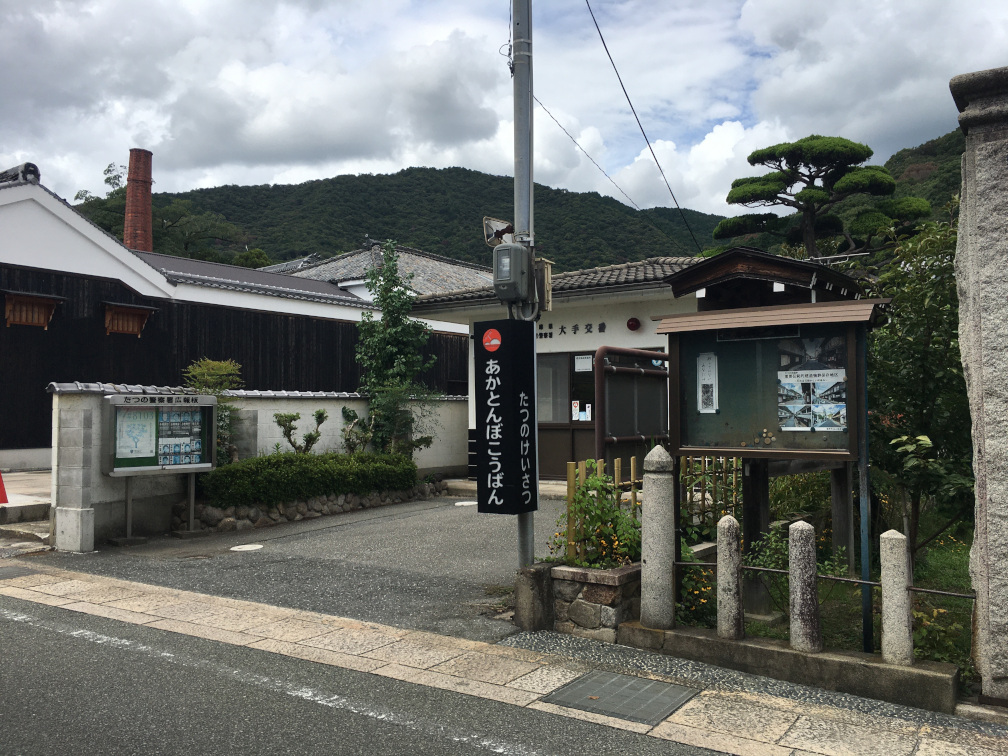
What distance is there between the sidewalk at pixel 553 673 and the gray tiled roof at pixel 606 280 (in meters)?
7.35

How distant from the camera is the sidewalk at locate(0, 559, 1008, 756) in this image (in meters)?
4.27

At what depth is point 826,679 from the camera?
4.99 metres

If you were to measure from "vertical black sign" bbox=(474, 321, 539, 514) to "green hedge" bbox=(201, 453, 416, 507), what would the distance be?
5.78 m

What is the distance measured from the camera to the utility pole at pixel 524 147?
6758 millimetres

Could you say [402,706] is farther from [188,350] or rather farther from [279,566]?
[188,350]

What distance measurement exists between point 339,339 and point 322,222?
25770 millimetres

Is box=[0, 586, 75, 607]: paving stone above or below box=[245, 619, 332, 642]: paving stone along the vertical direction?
above

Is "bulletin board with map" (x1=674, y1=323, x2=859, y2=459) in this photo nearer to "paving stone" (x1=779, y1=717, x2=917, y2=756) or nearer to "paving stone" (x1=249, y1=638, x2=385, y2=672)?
"paving stone" (x1=779, y1=717, x2=917, y2=756)

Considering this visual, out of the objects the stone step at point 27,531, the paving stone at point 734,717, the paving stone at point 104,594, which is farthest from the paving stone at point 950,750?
the stone step at point 27,531

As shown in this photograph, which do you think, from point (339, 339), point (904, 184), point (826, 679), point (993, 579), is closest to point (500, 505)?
point (826, 679)

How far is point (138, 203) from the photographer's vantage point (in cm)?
2806

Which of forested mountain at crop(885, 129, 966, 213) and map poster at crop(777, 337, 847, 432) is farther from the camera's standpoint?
forested mountain at crop(885, 129, 966, 213)

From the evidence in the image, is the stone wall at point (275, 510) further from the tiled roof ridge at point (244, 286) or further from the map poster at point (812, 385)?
the map poster at point (812, 385)

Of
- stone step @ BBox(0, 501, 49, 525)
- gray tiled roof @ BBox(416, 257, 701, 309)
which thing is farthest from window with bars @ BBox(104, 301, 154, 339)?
stone step @ BBox(0, 501, 49, 525)
